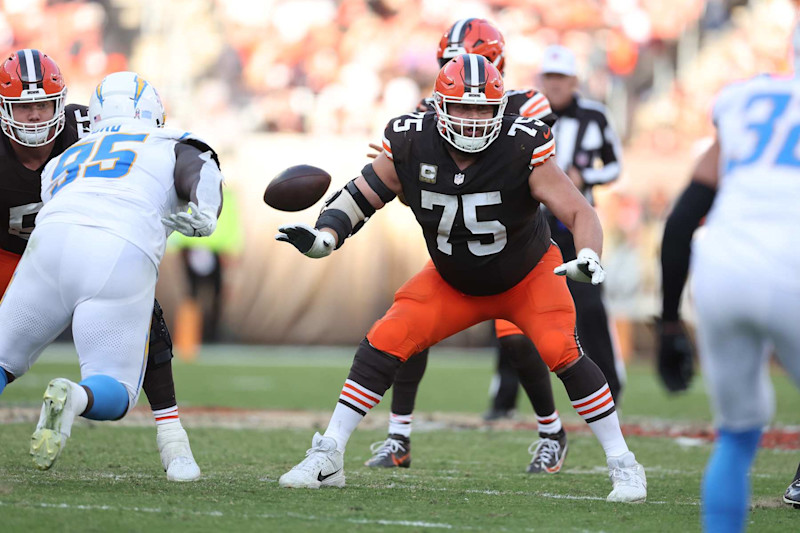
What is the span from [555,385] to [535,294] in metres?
6.78

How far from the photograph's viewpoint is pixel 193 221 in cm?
386

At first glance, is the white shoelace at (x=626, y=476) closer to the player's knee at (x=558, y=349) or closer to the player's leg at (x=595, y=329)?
the player's knee at (x=558, y=349)

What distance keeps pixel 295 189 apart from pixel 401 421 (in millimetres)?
1384

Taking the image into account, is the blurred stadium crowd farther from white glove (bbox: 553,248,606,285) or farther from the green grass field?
white glove (bbox: 553,248,606,285)

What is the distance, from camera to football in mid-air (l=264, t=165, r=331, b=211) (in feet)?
14.6

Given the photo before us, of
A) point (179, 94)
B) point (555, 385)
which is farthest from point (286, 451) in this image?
point (179, 94)

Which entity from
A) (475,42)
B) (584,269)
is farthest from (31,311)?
(475,42)

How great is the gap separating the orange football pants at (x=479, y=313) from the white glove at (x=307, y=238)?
41 cm

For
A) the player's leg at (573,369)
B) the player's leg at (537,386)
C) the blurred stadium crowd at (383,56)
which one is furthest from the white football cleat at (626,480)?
the blurred stadium crowd at (383,56)

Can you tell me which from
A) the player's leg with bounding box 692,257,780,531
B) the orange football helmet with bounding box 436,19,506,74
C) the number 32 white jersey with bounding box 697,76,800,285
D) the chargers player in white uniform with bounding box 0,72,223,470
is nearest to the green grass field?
the chargers player in white uniform with bounding box 0,72,223,470

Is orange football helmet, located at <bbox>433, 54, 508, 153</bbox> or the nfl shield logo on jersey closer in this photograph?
orange football helmet, located at <bbox>433, 54, 508, 153</bbox>

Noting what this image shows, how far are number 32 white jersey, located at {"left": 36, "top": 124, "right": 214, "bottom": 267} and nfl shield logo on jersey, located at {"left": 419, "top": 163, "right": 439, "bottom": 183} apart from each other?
91 cm

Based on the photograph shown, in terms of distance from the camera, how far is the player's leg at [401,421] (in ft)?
17.0

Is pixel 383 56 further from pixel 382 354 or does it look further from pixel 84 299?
pixel 84 299
